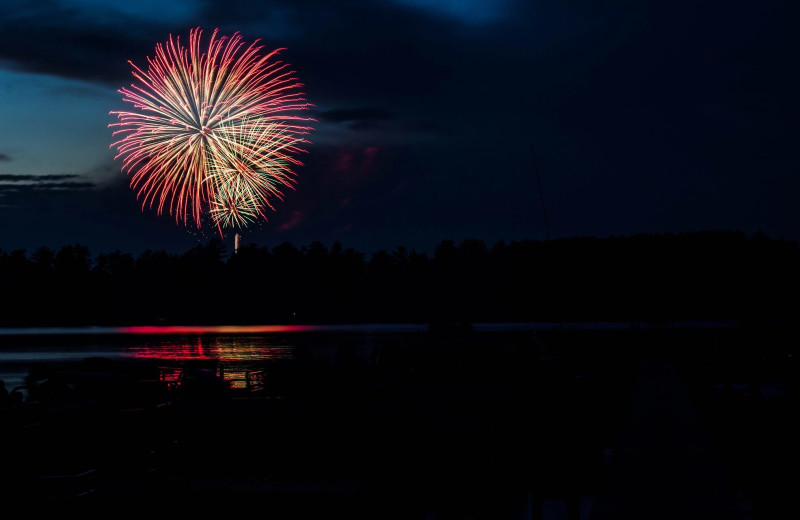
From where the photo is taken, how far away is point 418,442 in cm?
1934

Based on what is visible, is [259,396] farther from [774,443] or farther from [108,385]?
[774,443]

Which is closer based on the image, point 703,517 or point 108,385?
point 703,517

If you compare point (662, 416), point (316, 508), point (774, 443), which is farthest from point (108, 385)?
point (774, 443)

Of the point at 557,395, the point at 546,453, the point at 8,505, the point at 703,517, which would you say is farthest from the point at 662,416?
the point at 8,505

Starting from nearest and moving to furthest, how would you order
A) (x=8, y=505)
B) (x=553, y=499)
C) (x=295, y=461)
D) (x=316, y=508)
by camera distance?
1. (x=8, y=505)
2. (x=316, y=508)
3. (x=553, y=499)
4. (x=295, y=461)

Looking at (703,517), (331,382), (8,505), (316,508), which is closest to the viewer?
(8,505)

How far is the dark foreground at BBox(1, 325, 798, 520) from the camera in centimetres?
1323

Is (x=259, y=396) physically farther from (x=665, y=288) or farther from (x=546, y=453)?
(x=665, y=288)

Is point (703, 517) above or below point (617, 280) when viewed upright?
below

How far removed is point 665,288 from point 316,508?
17288 centimetres

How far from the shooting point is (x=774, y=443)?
18.7 m

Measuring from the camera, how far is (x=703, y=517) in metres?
12.3

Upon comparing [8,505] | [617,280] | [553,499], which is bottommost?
[553,499]

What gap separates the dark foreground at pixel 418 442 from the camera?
13.2 meters
